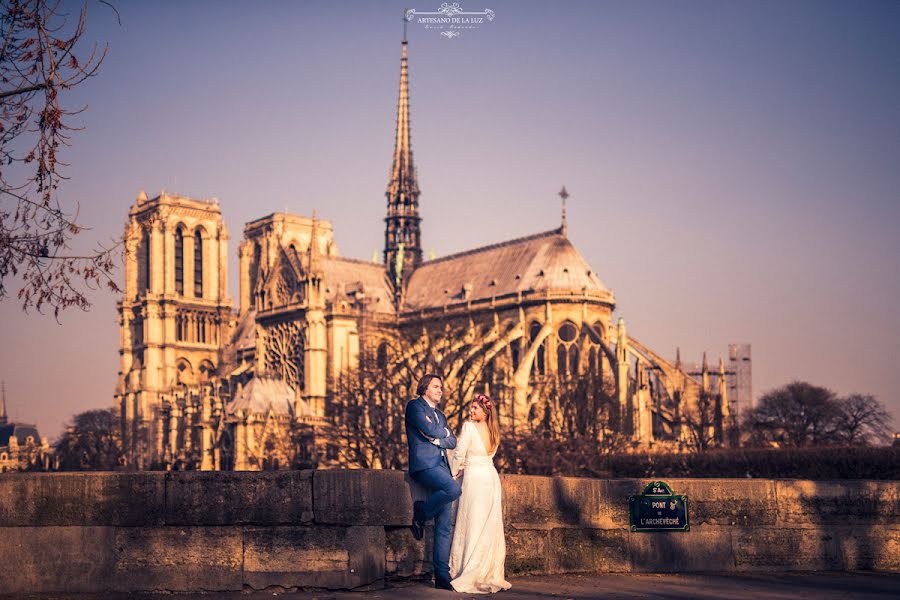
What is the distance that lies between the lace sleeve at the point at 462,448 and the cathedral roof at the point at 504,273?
73706 millimetres

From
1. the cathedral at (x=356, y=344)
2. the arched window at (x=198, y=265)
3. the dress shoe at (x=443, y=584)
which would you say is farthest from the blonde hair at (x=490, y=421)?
the arched window at (x=198, y=265)

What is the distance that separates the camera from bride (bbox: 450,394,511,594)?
478 inches

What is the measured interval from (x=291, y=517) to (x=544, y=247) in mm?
80191

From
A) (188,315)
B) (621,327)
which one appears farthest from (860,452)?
(188,315)

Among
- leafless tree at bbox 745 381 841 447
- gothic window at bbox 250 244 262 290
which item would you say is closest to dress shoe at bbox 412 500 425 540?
leafless tree at bbox 745 381 841 447

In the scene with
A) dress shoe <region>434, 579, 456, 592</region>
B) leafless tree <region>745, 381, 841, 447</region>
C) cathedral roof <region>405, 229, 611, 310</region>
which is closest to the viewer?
dress shoe <region>434, 579, 456, 592</region>

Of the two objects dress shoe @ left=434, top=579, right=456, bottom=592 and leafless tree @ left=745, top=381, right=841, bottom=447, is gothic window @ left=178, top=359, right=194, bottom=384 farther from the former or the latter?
dress shoe @ left=434, top=579, right=456, bottom=592

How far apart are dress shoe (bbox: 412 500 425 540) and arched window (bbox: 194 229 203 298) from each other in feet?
357

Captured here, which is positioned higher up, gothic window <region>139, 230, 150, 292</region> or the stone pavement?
gothic window <region>139, 230, 150, 292</region>

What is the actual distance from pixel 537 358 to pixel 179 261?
46815 millimetres

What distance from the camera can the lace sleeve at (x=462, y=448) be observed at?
40.9 ft

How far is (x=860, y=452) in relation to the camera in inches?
1341

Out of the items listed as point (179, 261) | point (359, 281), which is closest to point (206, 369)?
point (179, 261)

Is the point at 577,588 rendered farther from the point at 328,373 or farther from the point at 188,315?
the point at 188,315
